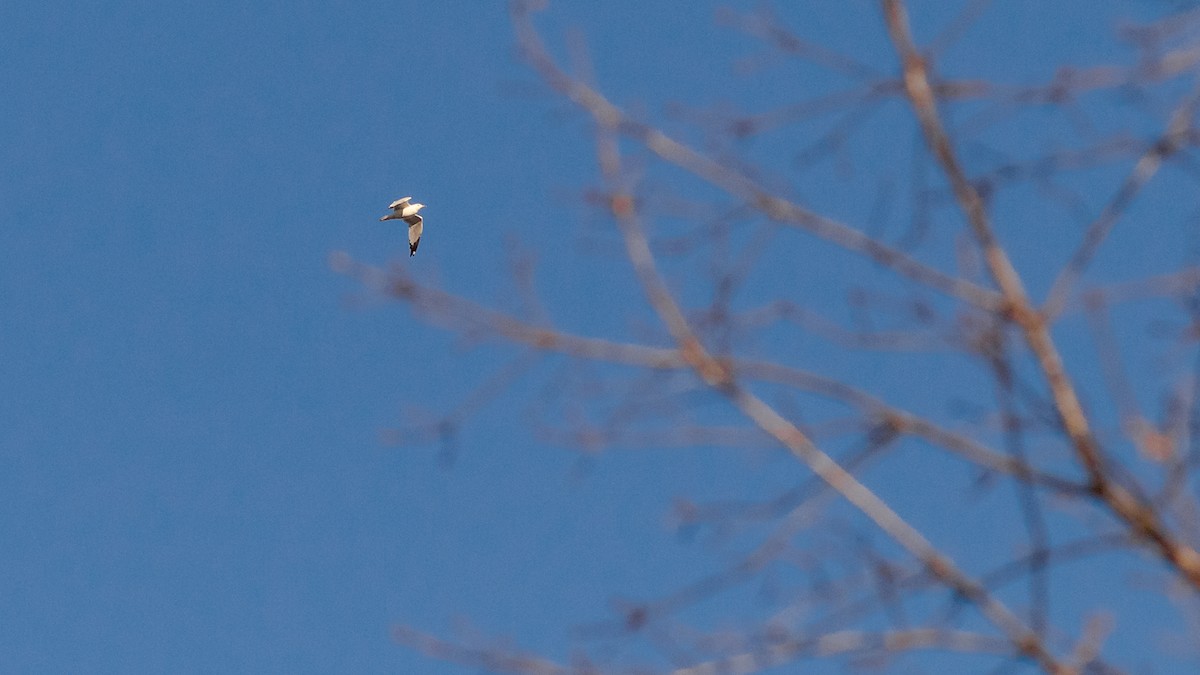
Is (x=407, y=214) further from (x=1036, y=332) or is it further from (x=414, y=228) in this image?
(x=1036, y=332)

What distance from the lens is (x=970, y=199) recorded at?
7.87 feet

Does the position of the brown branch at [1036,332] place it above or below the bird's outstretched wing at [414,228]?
below

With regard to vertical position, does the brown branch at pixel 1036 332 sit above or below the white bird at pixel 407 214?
below

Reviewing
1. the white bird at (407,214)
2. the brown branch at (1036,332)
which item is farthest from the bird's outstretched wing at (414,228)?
the brown branch at (1036,332)

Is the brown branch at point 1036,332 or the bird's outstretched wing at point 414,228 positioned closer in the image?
the brown branch at point 1036,332

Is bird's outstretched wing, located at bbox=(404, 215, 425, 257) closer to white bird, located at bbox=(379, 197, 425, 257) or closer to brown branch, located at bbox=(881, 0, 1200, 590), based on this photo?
white bird, located at bbox=(379, 197, 425, 257)

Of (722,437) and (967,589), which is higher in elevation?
(722,437)

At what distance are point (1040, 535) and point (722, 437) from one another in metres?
0.59

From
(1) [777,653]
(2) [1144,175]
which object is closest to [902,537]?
(1) [777,653]

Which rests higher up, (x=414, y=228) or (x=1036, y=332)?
(x=414, y=228)

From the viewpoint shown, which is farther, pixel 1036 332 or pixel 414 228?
pixel 414 228

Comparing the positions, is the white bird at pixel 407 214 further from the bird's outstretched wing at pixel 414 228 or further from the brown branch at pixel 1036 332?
the brown branch at pixel 1036 332

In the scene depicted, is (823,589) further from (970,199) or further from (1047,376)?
(970,199)

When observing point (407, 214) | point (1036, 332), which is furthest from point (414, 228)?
point (1036, 332)
